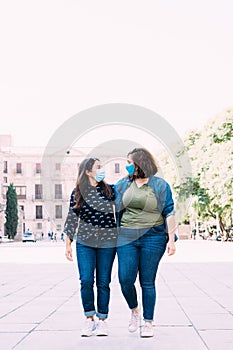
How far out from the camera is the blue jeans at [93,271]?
271 inches

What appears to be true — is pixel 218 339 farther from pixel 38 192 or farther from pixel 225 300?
pixel 38 192

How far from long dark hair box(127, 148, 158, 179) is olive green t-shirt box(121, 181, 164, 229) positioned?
18cm

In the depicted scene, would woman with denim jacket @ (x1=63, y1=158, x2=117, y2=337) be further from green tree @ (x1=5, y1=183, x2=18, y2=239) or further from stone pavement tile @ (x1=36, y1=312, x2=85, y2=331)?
green tree @ (x1=5, y1=183, x2=18, y2=239)

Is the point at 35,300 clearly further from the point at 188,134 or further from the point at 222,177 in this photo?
the point at 188,134

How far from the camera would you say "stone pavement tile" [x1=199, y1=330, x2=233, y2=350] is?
625cm

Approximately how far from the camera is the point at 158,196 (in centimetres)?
686

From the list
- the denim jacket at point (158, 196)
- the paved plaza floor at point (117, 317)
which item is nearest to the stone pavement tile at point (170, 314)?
the paved plaza floor at point (117, 317)

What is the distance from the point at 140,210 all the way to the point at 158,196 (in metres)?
0.23

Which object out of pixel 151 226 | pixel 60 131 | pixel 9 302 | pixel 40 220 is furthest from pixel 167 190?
pixel 40 220

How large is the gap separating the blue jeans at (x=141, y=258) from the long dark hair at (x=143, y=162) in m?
0.56

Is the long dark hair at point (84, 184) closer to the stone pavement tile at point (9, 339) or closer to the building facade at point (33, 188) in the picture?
the stone pavement tile at point (9, 339)

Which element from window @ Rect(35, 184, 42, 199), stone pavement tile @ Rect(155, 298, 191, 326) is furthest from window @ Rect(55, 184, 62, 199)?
stone pavement tile @ Rect(155, 298, 191, 326)

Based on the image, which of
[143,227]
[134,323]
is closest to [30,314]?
[134,323]

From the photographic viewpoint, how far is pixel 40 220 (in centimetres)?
Answer: 10788
